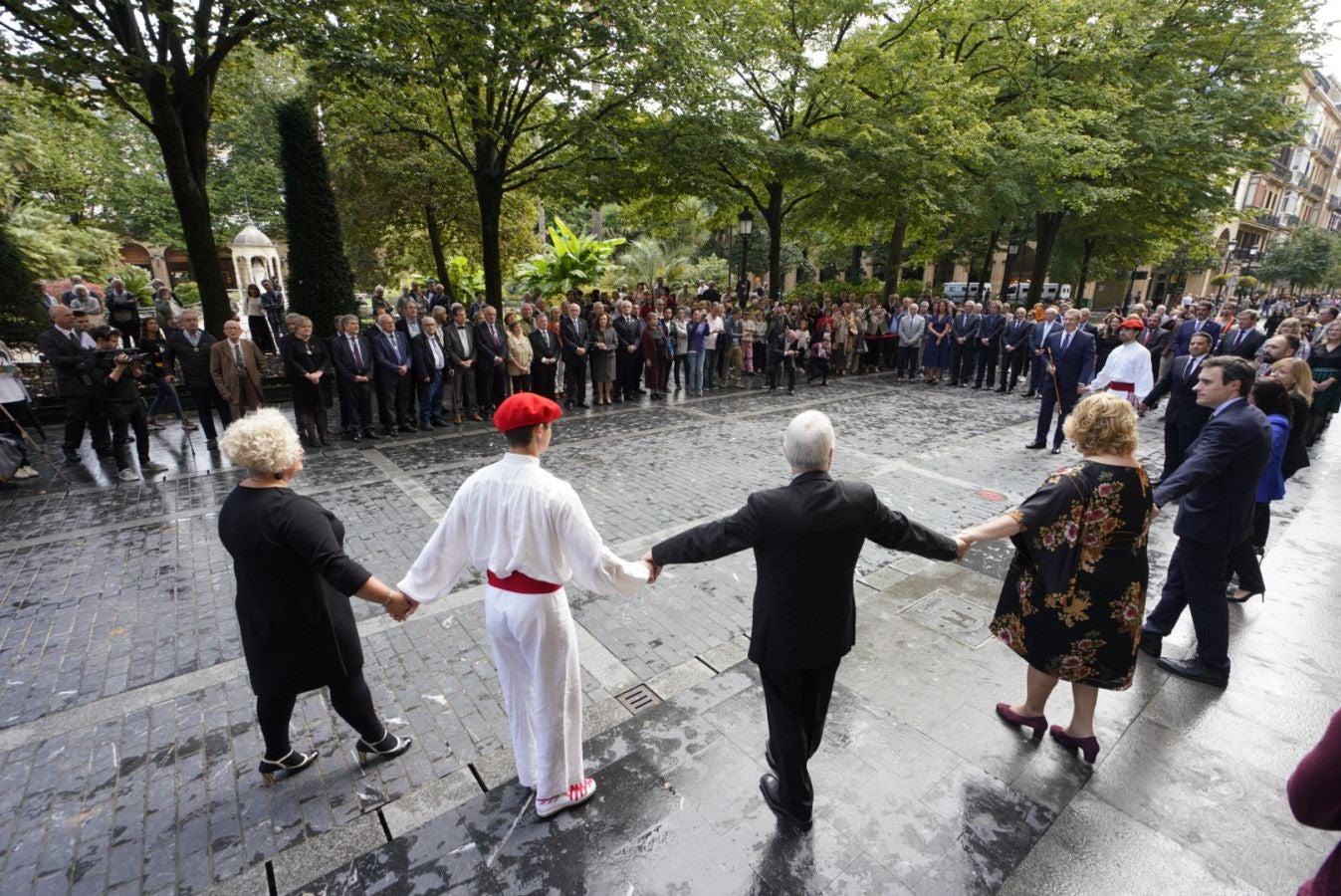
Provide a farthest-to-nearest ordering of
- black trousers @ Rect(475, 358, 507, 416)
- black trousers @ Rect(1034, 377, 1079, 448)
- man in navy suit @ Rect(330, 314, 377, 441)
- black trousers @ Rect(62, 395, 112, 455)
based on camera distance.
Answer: black trousers @ Rect(475, 358, 507, 416)
man in navy suit @ Rect(330, 314, 377, 441)
black trousers @ Rect(1034, 377, 1079, 448)
black trousers @ Rect(62, 395, 112, 455)

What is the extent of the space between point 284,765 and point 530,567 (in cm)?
192

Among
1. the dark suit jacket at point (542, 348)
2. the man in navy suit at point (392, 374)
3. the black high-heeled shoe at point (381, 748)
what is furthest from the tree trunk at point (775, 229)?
the black high-heeled shoe at point (381, 748)

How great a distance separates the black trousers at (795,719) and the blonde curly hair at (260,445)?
226cm

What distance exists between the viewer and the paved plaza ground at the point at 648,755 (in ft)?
8.98

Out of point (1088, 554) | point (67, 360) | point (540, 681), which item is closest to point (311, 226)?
point (67, 360)

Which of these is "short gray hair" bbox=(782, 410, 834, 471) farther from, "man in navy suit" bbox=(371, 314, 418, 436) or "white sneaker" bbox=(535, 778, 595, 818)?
"man in navy suit" bbox=(371, 314, 418, 436)

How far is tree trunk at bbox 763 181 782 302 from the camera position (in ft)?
58.7

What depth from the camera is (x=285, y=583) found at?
9.12 feet

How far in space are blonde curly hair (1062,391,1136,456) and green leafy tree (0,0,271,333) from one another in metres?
11.0

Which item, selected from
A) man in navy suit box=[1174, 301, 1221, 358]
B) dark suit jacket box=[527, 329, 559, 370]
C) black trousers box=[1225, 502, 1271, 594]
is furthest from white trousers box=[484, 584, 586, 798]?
man in navy suit box=[1174, 301, 1221, 358]

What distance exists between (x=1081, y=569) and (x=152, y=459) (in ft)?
35.1

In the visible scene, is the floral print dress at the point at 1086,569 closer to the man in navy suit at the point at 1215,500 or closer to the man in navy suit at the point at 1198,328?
the man in navy suit at the point at 1215,500

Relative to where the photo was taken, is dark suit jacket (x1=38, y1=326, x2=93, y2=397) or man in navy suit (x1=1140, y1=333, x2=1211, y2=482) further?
dark suit jacket (x1=38, y1=326, x2=93, y2=397)

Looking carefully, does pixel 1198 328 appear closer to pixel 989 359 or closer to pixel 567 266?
pixel 989 359
